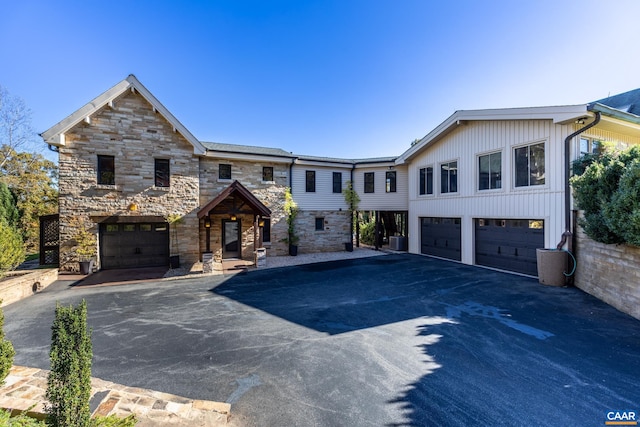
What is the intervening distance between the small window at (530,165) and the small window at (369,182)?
8.35 m

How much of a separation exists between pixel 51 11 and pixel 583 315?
18615 millimetres

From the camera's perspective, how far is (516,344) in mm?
5023

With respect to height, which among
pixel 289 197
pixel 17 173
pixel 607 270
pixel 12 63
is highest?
pixel 12 63

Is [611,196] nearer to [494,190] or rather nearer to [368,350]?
[494,190]

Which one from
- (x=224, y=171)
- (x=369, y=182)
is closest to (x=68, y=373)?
(x=224, y=171)

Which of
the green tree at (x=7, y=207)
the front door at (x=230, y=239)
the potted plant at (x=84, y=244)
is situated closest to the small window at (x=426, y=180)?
the front door at (x=230, y=239)

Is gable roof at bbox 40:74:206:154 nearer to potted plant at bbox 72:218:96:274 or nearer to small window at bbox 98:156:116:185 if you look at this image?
small window at bbox 98:156:116:185

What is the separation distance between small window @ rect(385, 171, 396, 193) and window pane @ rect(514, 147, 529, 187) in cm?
737

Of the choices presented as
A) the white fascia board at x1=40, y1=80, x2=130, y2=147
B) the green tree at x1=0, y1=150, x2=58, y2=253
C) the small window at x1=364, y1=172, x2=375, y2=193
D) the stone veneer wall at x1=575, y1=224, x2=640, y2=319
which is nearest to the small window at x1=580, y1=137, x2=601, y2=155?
the stone veneer wall at x1=575, y1=224, x2=640, y2=319

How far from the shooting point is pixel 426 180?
15320 millimetres

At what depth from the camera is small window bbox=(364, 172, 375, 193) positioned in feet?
58.0

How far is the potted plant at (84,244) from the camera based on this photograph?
36.6ft

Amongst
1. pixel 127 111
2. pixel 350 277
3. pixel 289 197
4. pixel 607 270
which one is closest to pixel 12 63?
pixel 127 111

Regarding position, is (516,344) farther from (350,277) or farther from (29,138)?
(29,138)
